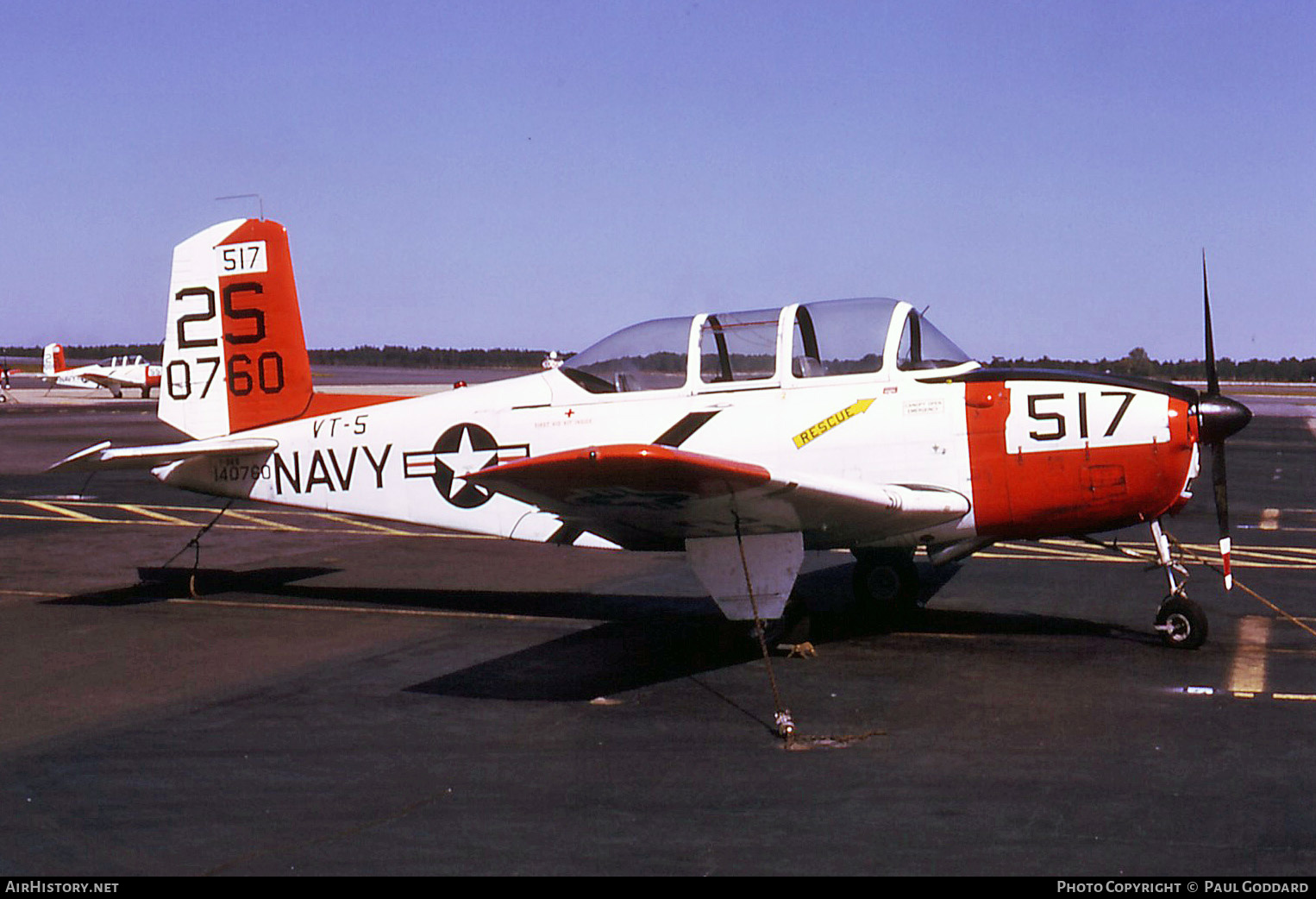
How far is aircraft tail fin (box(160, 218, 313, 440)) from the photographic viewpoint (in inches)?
443

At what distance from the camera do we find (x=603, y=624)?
9977mm

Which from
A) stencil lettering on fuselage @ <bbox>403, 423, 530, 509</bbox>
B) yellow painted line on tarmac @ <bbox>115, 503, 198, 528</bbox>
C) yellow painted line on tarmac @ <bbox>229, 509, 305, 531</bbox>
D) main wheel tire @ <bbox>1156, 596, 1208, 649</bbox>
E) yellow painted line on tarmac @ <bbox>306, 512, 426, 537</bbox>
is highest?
stencil lettering on fuselage @ <bbox>403, 423, 530, 509</bbox>

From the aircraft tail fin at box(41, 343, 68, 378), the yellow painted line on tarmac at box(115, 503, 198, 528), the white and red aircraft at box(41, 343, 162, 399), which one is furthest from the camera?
the aircraft tail fin at box(41, 343, 68, 378)

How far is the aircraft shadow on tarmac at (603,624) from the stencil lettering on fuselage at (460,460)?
3.70ft

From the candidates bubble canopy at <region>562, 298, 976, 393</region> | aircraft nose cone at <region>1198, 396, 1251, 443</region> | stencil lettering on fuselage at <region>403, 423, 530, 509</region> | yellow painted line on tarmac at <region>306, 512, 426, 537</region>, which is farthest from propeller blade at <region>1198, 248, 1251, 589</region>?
yellow painted line on tarmac at <region>306, 512, 426, 537</region>

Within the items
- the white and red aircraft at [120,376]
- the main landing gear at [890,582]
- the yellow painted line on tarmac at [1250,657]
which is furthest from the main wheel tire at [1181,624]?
the white and red aircraft at [120,376]

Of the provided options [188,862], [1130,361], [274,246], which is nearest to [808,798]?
[188,862]

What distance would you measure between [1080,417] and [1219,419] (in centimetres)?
95

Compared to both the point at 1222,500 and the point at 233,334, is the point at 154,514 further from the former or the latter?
the point at 1222,500

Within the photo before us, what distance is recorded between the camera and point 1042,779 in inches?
232

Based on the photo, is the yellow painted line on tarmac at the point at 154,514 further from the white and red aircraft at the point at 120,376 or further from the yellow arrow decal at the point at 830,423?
the white and red aircraft at the point at 120,376

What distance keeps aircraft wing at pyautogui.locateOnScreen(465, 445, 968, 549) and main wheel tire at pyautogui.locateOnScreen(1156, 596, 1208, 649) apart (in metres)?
1.66

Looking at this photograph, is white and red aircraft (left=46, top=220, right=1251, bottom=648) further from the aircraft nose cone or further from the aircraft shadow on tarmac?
the aircraft shadow on tarmac

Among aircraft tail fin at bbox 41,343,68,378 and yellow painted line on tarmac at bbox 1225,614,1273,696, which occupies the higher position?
aircraft tail fin at bbox 41,343,68,378
